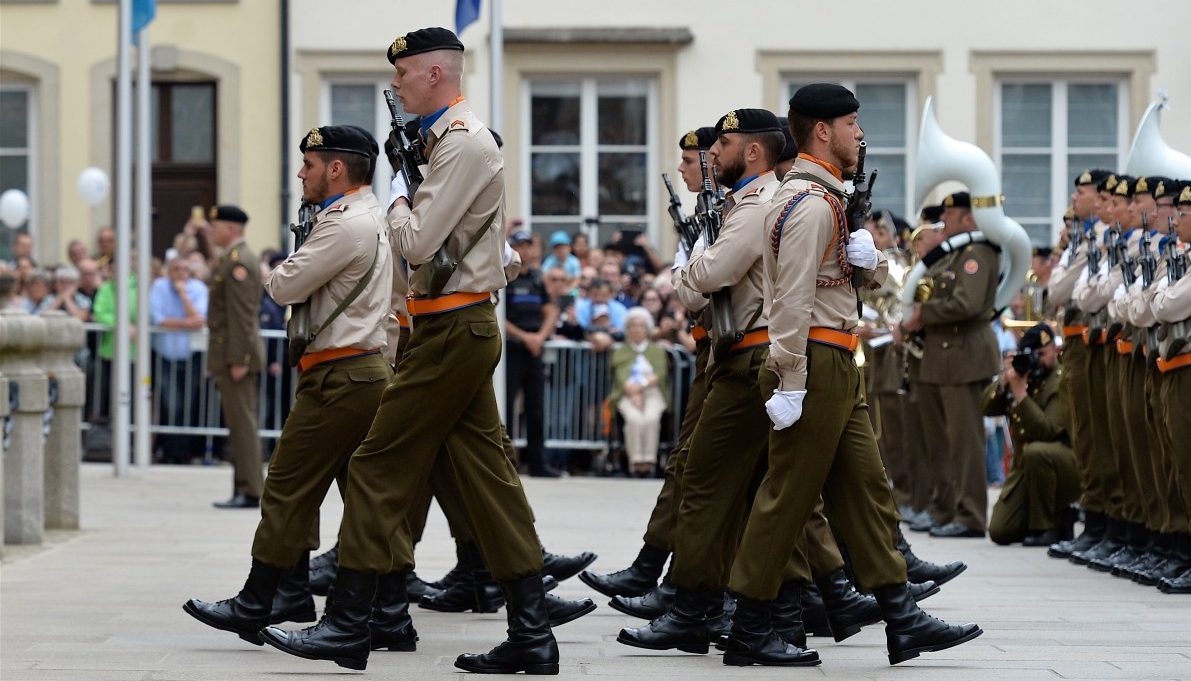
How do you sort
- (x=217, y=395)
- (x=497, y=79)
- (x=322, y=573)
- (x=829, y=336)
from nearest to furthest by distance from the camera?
(x=829, y=336) < (x=322, y=573) < (x=497, y=79) < (x=217, y=395)

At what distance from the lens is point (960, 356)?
1268cm

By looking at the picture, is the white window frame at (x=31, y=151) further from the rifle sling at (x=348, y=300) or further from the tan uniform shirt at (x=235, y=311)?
the rifle sling at (x=348, y=300)

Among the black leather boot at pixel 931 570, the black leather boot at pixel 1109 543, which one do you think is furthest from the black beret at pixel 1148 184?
the black leather boot at pixel 931 570

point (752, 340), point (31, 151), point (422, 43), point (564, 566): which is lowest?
point (564, 566)

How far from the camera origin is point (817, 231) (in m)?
7.12

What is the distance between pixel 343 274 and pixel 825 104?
75.4 inches

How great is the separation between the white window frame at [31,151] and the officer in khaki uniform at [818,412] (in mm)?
17042

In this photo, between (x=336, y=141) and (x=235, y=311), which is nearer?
(x=336, y=141)

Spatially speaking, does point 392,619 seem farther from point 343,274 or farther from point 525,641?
point 343,274

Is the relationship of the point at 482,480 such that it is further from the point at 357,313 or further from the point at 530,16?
the point at 530,16

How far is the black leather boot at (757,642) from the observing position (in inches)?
291

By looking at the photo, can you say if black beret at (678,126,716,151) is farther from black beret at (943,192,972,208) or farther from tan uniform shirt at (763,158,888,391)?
black beret at (943,192,972,208)

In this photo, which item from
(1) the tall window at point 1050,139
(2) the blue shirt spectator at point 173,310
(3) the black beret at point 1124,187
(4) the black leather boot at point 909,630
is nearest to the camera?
(4) the black leather boot at point 909,630

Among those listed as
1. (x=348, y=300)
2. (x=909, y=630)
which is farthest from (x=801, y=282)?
(x=348, y=300)
